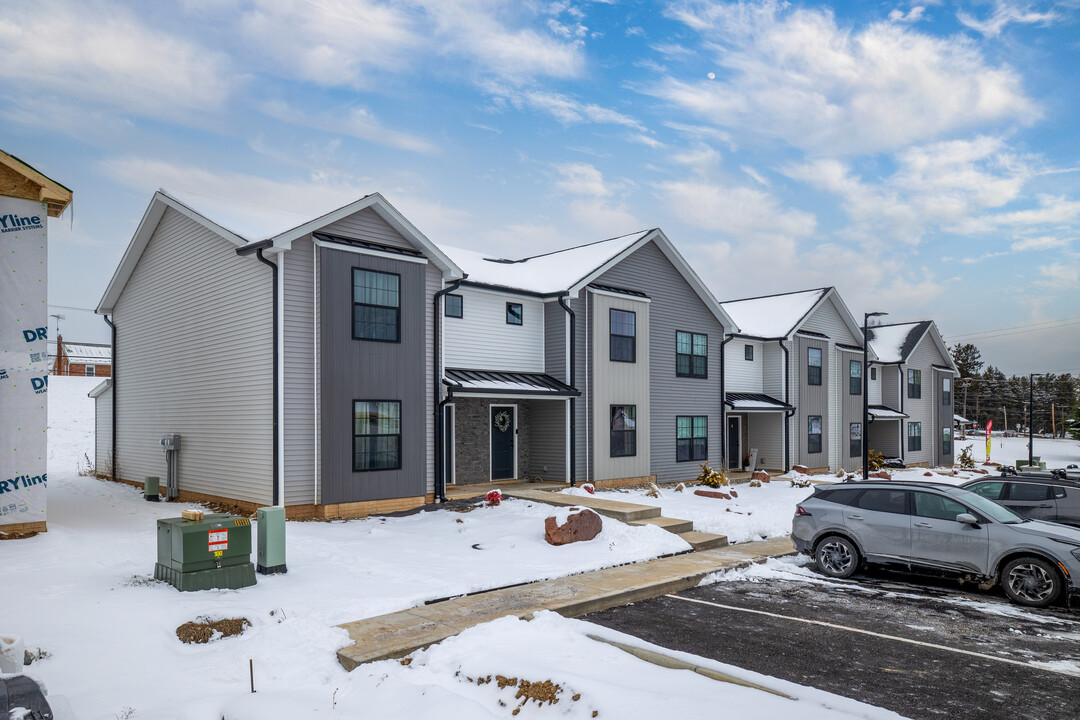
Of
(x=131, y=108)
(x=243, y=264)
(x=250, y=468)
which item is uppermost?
(x=131, y=108)

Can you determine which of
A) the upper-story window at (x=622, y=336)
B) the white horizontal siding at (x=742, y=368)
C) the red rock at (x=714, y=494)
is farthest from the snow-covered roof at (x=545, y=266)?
the white horizontal siding at (x=742, y=368)

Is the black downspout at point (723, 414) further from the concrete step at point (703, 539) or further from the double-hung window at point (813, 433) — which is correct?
the concrete step at point (703, 539)

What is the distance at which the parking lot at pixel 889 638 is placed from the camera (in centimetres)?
650

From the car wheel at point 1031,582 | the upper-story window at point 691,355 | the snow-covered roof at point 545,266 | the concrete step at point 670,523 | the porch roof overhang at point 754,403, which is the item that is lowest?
the concrete step at point 670,523

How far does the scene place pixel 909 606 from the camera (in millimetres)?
9906

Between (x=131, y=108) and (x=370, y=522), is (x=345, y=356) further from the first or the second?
(x=131, y=108)

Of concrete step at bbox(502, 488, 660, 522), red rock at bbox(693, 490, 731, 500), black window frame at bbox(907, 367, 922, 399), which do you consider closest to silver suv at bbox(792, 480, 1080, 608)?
concrete step at bbox(502, 488, 660, 522)

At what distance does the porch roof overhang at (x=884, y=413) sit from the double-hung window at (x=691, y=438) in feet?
41.7

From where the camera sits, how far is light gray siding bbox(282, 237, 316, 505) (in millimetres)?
14938

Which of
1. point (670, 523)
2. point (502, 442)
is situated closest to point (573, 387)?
point (502, 442)

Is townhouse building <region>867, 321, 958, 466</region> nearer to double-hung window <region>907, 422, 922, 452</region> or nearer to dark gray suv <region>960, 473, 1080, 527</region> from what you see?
double-hung window <region>907, 422, 922, 452</region>

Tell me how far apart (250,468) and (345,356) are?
10.8 feet

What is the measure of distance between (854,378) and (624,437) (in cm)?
1658

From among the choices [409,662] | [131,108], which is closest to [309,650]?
[409,662]
